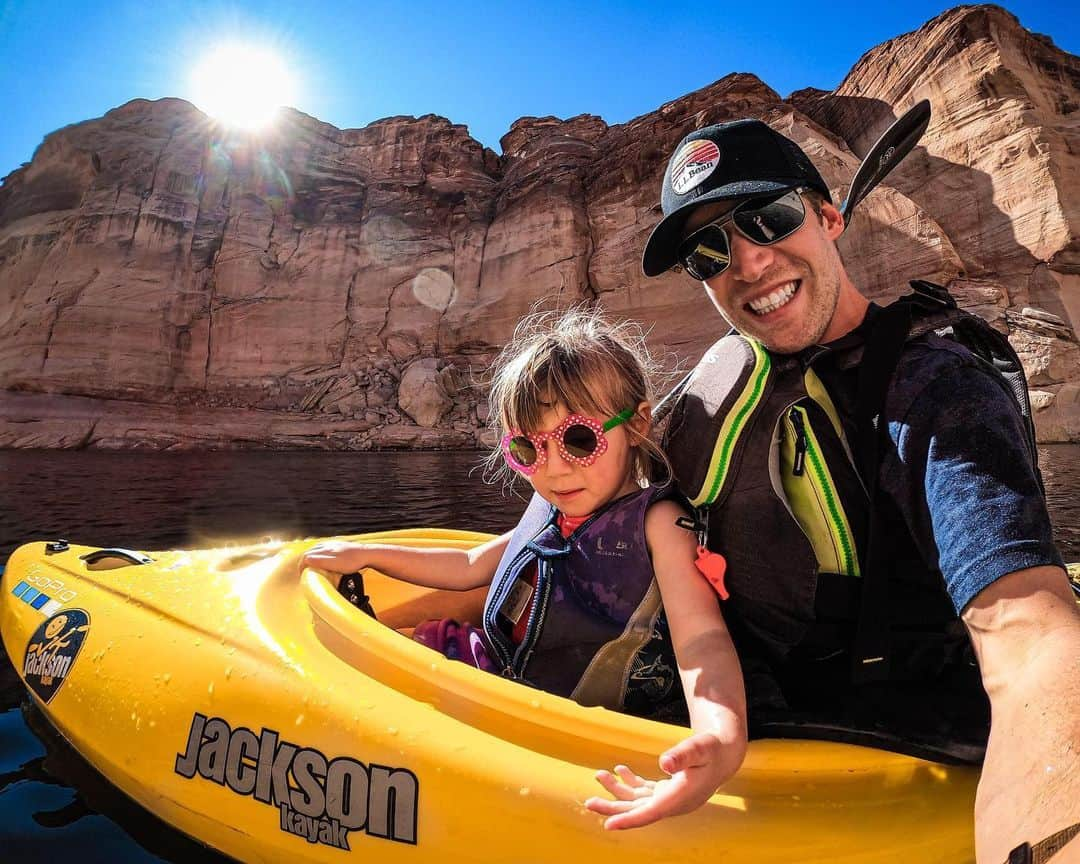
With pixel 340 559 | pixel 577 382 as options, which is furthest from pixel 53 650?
pixel 577 382

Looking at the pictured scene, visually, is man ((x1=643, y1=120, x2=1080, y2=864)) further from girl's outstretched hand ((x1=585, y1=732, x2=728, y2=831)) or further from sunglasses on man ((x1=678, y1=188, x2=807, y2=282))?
girl's outstretched hand ((x1=585, y1=732, x2=728, y2=831))

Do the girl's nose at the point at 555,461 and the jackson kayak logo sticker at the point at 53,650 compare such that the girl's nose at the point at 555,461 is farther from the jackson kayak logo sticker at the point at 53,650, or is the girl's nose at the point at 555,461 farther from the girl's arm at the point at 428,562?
the jackson kayak logo sticker at the point at 53,650

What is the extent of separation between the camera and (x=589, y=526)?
129 centimetres

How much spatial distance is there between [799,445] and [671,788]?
0.69 meters

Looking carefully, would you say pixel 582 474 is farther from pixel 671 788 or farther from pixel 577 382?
pixel 671 788

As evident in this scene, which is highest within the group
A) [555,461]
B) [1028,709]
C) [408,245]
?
[408,245]

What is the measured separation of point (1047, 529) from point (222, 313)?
85.5 feet

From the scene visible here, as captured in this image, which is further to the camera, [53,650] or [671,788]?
[53,650]

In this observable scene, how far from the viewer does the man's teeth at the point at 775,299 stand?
47.8 inches

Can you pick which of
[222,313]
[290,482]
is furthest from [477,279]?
[290,482]

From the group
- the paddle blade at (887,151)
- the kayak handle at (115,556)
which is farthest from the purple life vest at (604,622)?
the kayak handle at (115,556)

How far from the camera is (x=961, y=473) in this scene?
848 mm

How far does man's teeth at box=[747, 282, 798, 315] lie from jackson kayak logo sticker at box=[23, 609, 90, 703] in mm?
2459

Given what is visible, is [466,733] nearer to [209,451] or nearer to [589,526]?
[589,526]
